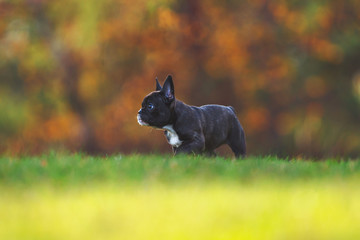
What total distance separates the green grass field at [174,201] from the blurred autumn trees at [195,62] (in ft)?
Result: 43.3

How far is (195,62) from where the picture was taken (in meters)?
19.5

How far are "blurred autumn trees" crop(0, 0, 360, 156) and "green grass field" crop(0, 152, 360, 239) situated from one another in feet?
43.3

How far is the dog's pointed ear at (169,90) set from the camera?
24.7 feet

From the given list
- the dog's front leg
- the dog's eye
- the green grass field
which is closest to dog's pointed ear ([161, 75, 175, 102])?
the dog's eye

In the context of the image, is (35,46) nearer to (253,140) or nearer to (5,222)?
(253,140)

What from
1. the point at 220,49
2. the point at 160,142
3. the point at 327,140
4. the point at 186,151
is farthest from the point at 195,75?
the point at 186,151

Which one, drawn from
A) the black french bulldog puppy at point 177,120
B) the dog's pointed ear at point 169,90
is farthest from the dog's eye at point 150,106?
the dog's pointed ear at point 169,90

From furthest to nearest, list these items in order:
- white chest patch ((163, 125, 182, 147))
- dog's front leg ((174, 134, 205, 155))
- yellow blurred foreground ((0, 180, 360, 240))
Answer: white chest patch ((163, 125, 182, 147)), dog's front leg ((174, 134, 205, 155)), yellow blurred foreground ((0, 180, 360, 240))

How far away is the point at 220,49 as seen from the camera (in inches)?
755

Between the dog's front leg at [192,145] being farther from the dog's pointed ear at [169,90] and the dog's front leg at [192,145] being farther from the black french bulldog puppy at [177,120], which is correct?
the dog's pointed ear at [169,90]

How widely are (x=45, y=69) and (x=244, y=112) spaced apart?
26.1 feet

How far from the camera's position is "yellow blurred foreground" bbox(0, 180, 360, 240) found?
10.5 ft

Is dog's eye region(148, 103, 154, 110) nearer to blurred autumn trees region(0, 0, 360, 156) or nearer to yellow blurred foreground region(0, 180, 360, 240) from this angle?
yellow blurred foreground region(0, 180, 360, 240)

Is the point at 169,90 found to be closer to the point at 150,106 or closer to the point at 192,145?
the point at 150,106
